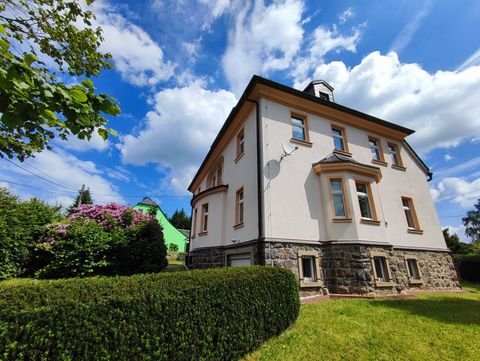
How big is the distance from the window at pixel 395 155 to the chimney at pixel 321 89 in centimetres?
449

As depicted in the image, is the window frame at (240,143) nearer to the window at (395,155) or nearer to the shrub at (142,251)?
the shrub at (142,251)

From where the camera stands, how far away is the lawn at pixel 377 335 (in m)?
3.95

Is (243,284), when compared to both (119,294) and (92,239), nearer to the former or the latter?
(119,294)

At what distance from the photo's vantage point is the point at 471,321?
5555 mm

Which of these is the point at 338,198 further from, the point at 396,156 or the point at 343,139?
the point at 396,156

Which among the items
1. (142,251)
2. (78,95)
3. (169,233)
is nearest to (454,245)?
(142,251)

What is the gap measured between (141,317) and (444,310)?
8.22 m

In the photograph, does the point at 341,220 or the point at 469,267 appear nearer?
the point at 341,220

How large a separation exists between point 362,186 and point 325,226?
2.72 meters

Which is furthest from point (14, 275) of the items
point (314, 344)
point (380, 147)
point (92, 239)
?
point (380, 147)

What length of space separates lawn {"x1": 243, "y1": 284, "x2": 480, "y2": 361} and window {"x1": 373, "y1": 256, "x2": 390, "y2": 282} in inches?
77.1

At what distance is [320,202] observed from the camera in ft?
30.8

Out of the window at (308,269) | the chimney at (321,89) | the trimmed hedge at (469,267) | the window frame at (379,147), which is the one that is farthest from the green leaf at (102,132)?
the trimmed hedge at (469,267)

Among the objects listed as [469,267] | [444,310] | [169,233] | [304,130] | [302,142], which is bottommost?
[444,310]
